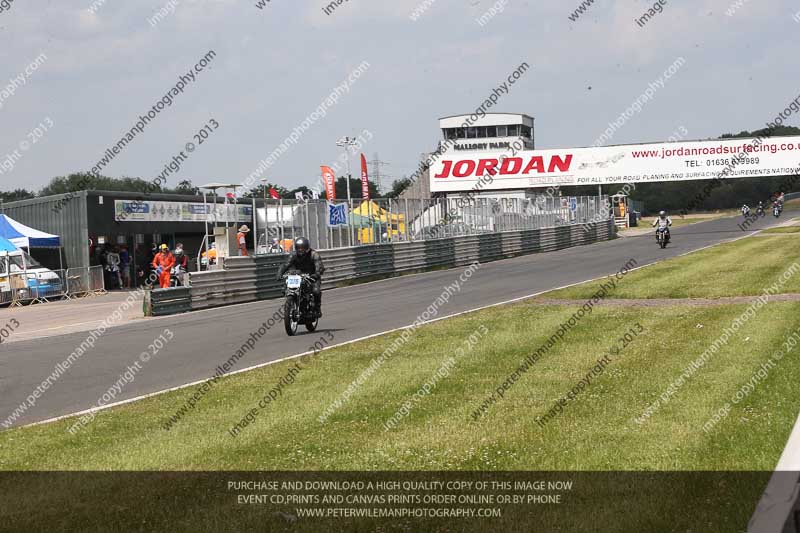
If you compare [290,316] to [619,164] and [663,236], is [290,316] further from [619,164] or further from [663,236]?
[619,164]

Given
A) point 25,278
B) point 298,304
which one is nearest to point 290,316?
point 298,304

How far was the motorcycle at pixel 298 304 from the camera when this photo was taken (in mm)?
15023

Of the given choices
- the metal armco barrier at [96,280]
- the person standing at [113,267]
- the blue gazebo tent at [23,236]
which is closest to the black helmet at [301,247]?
the blue gazebo tent at [23,236]

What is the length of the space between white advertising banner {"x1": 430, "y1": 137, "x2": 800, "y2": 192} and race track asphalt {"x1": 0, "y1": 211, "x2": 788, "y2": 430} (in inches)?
1407

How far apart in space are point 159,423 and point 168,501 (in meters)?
2.67

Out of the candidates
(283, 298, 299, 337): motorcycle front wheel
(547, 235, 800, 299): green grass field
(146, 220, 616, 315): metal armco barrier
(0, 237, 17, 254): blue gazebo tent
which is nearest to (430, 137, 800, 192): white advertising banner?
(146, 220, 616, 315): metal armco barrier

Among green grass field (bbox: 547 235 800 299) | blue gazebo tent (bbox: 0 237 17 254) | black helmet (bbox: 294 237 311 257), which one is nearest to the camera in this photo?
black helmet (bbox: 294 237 311 257)

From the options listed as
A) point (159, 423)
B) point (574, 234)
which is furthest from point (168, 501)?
point (574, 234)

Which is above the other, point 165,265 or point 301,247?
point 301,247

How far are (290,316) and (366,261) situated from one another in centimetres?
1523

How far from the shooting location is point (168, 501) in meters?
5.70

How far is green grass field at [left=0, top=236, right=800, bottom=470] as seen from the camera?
6.46 meters

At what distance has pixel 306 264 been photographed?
15586 millimetres

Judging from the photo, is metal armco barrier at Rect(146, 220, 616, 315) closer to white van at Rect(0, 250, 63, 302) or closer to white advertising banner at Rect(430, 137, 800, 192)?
white van at Rect(0, 250, 63, 302)
